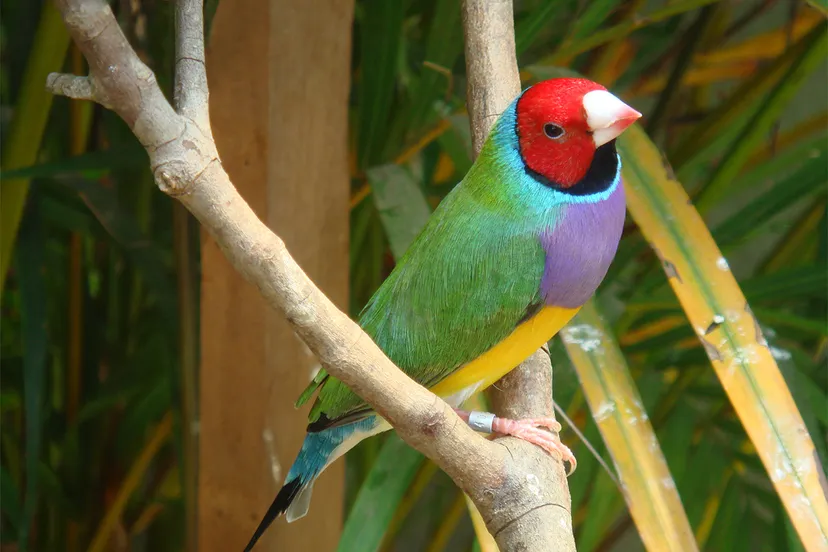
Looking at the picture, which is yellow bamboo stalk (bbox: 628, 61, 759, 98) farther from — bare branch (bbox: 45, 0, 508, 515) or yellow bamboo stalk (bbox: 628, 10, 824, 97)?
bare branch (bbox: 45, 0, 508, 515)

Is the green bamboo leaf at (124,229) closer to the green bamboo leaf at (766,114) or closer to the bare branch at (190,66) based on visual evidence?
the bare branch at (190,66)

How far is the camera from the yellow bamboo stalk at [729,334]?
69 centimetres

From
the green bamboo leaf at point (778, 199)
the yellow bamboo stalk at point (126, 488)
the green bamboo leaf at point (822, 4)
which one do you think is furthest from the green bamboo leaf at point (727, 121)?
the yellow bamboo stalk at point (126, 488)

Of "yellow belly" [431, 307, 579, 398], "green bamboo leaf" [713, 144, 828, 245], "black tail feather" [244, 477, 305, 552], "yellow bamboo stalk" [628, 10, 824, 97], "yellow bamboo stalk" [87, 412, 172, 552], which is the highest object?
"yellow bamboo stalk" [628, 10, 824, 97]

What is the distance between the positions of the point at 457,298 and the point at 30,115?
56cm

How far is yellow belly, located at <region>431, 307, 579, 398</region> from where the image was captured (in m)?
0.73

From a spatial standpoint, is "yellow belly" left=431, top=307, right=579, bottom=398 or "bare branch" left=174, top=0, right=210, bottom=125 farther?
"yellow belly" left=431, top=307, right=579, bottom=398

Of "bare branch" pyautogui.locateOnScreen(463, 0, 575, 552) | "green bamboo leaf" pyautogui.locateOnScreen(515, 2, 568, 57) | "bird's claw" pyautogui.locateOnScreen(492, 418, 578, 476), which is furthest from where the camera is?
"green bamboo leaf" pyautogui.locateOnScreen(515, 2, 568, 57)

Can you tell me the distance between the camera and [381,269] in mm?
1302

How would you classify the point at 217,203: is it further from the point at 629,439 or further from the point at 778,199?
the point at 778,199

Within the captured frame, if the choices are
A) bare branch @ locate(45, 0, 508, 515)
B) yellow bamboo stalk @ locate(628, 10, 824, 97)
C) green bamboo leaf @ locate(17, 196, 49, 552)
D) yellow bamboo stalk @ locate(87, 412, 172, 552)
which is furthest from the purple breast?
yellow bamboo stalk @ locate(628, 10, 824, 97)

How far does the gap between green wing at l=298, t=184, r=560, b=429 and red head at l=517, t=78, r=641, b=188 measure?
0.18 ft

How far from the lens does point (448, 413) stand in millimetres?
562

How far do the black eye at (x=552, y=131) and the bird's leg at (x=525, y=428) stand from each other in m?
0.26
